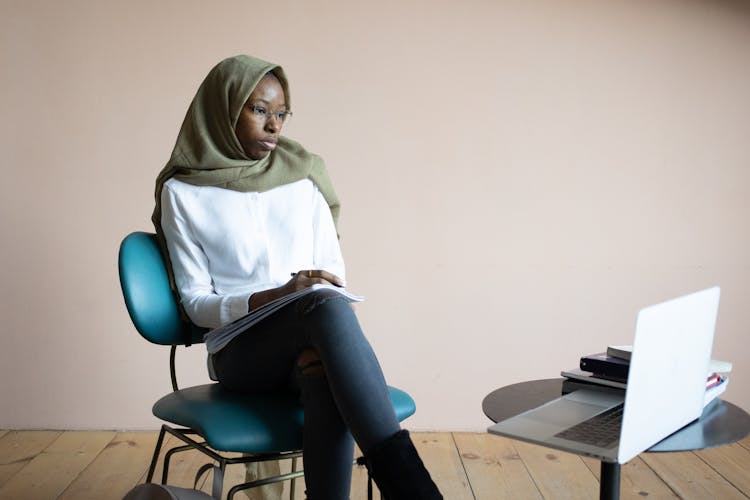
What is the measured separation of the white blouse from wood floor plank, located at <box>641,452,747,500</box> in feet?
4.29

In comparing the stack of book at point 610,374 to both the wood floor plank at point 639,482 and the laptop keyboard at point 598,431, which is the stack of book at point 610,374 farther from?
the wood floor plank at point 639,482

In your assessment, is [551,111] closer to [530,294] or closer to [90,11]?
[530,294]

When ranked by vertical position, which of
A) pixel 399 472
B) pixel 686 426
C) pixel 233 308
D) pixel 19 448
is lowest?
pixel 19 448

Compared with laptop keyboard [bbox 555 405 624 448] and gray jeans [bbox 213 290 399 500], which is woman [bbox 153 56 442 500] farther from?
laptop keyboard [bbox 555 405 624 448]

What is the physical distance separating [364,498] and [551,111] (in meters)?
1.53

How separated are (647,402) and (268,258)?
3.34ft

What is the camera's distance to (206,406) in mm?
1607

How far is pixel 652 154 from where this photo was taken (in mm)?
2969

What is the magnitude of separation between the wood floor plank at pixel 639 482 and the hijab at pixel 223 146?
4.14 ft

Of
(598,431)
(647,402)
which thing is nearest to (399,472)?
(598,431)

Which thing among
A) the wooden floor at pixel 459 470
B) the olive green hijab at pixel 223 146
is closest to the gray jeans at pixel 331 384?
the olive green hijab at pixel 223 146

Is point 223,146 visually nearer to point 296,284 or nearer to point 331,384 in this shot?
point 296,284

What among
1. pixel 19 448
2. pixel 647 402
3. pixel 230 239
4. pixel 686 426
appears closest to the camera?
pixel 647 402

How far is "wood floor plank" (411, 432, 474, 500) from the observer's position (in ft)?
7.80
